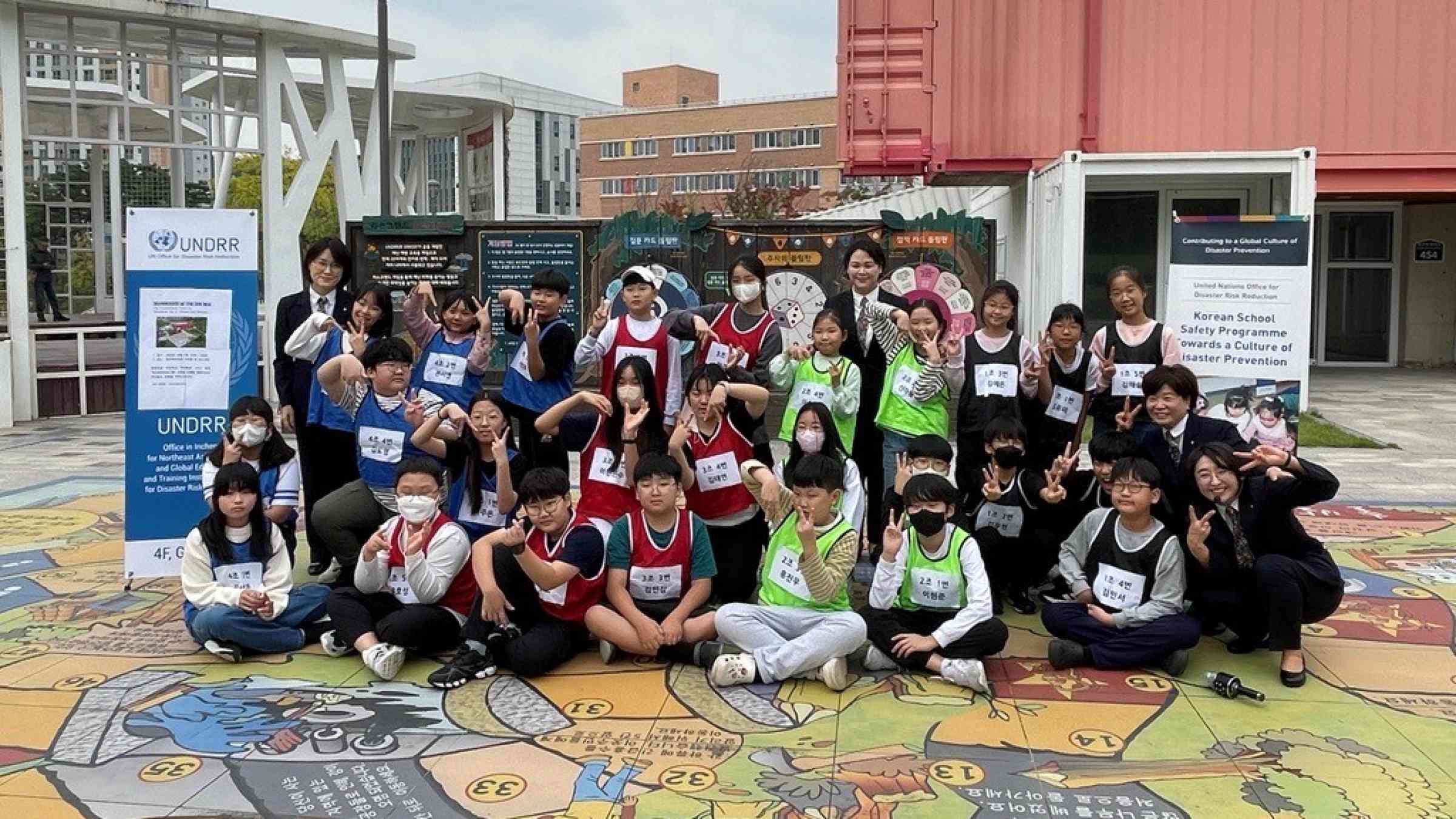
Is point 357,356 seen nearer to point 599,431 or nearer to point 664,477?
point 599,431

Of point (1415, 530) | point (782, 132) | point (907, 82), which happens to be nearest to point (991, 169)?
point (907, 82)

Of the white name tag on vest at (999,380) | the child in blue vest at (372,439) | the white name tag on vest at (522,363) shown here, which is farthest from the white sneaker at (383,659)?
the white name tag on vest at (999,380)

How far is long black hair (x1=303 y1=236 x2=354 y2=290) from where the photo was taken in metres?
5.80

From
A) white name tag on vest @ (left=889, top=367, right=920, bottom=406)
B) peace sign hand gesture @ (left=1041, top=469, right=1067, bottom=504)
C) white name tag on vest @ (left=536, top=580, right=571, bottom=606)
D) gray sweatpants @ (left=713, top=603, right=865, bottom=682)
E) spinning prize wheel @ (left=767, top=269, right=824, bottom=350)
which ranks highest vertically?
spinning prize wheel @ (left=767, top=269, right=824, bottom=350)

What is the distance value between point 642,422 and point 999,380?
1663 millimetres

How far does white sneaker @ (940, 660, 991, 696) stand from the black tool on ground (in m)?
0.82

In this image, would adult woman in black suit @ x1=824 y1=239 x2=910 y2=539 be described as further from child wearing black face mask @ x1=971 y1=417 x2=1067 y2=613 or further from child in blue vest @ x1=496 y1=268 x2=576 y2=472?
child in blue vest @ x1=496 y1=268 x2=576 y2=472

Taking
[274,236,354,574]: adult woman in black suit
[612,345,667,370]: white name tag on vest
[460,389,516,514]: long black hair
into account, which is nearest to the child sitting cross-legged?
[612,345,667,370]: white name tag on vest

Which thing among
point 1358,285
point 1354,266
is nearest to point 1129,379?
point 1354,266

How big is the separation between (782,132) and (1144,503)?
227ft

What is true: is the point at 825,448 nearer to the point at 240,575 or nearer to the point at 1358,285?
the point at 240,575

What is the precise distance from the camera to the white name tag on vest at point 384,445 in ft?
17.5

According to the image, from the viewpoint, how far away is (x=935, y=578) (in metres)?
4.61

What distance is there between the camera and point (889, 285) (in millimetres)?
9016
